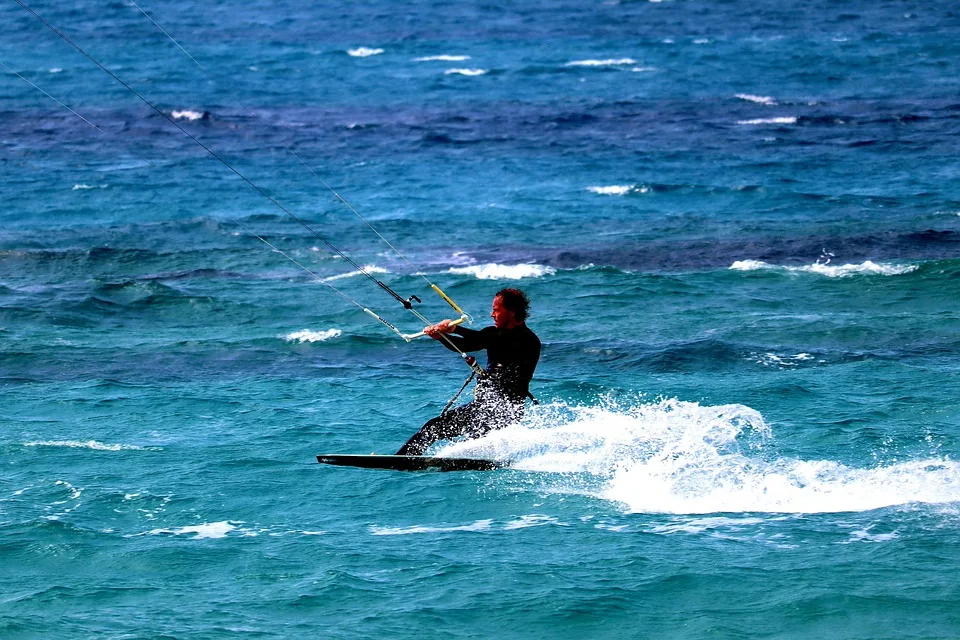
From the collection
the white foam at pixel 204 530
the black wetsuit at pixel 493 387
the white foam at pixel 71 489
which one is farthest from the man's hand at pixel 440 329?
the white foam at pixel 71 489

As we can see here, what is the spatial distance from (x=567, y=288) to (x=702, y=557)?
16.4 metres

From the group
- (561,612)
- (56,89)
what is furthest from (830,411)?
(56,89)

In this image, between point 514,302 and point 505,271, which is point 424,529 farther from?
point 505,271

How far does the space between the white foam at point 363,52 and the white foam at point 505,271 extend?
38914mm

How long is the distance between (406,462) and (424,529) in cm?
84

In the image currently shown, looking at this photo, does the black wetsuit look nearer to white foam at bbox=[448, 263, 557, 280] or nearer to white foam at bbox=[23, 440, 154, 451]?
white foam at bbox=[23, 440, 154, 451]

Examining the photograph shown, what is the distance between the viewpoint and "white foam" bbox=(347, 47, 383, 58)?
7031 centimetres

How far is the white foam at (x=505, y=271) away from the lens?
107ft

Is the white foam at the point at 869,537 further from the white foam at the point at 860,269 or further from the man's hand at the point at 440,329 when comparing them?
the white foam at the point at 860,269

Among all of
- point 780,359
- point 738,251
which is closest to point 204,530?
point 780,359

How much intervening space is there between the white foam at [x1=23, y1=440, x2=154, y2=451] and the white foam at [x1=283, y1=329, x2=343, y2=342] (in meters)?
7.15

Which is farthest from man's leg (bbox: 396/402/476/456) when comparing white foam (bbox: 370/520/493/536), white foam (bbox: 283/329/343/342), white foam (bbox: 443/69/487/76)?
white foam (bbox: 443/69/487/76)

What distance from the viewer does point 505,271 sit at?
108ft

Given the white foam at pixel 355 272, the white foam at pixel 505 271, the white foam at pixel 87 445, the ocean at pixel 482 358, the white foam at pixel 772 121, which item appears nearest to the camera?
the ocean at pixel 482 358
